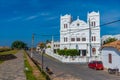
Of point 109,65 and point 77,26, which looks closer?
point 109,65

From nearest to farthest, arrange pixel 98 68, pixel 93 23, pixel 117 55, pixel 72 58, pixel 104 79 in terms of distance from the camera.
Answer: pixel 104 79 → pixel 117 55 → pixel 98 68 → pixel 72 58 → pixel 93 23

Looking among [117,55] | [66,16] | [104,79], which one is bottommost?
[104,79]

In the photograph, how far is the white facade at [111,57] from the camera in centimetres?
3403

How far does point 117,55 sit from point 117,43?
2.35 m

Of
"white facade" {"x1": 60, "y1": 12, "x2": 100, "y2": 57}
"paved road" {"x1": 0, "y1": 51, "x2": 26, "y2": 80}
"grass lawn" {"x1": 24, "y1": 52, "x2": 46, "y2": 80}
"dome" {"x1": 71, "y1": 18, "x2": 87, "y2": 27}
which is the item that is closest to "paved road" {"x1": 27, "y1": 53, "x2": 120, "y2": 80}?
"grass lawn" {"x1": 24, "y1": 52, "x2": 46, "y2": 80}

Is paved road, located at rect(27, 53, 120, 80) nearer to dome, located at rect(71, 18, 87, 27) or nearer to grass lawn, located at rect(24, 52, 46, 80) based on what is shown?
grass lawn, located at rect(24, 52, 46, 80)

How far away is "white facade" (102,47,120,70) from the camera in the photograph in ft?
112

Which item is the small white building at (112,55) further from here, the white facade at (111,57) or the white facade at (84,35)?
the white facade at (84,35)

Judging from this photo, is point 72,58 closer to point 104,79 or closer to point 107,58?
point 107,58

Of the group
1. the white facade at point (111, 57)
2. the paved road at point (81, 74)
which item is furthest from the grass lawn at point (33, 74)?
the white facade at point (111, 57)

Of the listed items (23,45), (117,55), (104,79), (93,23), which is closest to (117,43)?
(117,55)

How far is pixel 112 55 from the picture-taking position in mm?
35969

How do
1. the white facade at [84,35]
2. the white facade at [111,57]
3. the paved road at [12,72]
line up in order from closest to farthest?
the paved road at [12,72], the white facade at [111,57], the white facade at [84,35]

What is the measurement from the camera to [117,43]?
3581cm
